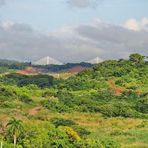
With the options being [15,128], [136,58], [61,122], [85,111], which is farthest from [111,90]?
[15,128]

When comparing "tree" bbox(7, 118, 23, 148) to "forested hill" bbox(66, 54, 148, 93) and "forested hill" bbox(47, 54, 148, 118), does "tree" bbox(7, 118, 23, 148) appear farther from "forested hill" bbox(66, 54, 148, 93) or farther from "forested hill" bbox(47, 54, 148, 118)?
"forested hill" bbox(66, 54, 148, 93)

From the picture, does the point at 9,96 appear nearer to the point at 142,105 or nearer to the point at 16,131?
the point at 142,105

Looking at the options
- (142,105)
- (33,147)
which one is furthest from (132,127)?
(33,147)

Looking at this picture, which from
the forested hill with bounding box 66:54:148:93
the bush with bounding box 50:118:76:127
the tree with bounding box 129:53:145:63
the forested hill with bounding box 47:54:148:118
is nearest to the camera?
the bush with bounding box 50:118:76:127

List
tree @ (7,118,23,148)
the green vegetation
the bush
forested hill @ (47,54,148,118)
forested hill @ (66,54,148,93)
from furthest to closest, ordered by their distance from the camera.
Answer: forested hill @ (66,54,148,93) → forested hill @ (47,54,148,118) → the bush → the green vegetation → tree @ (7,118,23,148)

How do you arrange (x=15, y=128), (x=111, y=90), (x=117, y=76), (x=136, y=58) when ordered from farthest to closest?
(x=136, y=58)
(x=117, y=76)
(x=111, y=90)
(x=15, y=128)

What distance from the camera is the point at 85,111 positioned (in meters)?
125

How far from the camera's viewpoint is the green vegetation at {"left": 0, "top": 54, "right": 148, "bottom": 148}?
8125 cm

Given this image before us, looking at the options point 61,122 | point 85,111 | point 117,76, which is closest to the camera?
point 61,122

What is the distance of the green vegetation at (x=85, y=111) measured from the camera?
81250 mm

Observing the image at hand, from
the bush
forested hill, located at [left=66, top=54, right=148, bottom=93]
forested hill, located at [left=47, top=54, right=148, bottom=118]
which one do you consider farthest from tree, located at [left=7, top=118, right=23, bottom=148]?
forested hill, located at [left=66, top=54, right=148, bottom=93]

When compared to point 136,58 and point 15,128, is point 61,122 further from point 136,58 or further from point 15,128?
point 136,58

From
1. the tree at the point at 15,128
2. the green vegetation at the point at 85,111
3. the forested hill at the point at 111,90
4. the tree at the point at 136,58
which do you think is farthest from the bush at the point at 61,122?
the tree at the point at 136,58

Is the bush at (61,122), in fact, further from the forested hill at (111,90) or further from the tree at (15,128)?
the tree at (15,128)
